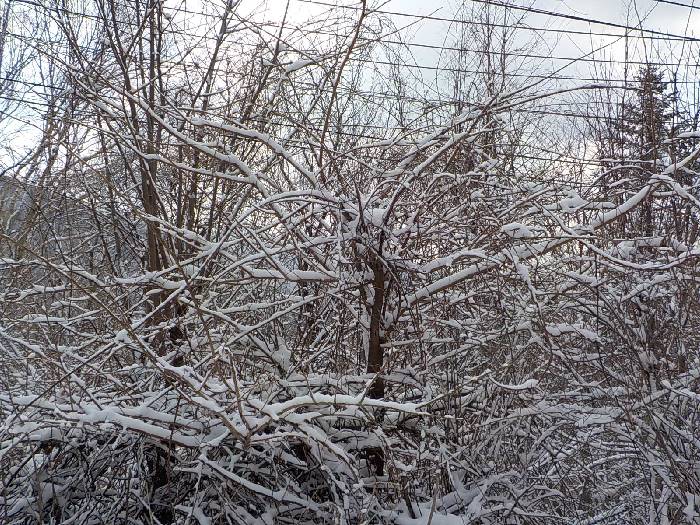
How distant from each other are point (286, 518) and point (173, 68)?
→ 271 centimetres

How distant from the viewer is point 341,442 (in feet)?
10.3

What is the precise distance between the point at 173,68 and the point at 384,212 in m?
1.89

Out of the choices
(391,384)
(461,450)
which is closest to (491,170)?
(391,384)

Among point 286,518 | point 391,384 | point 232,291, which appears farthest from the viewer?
point 232,291

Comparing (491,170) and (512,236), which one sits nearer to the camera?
(512,236)

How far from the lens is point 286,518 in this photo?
2.89 m

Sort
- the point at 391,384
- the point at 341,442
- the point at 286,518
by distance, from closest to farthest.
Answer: the point at 286,518 → the point at 341,442 → the point at 391,384

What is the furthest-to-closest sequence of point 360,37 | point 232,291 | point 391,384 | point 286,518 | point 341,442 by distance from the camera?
point 232,291
point 360,37
point 391,384
point 341,442
point 286,518

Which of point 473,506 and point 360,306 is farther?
point 360,306

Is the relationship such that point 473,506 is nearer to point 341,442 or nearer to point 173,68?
point 341,442

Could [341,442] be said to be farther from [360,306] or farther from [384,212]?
[384,212]

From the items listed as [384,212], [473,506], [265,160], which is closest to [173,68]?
[265,160]

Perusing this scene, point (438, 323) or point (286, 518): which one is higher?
point (438, 323)

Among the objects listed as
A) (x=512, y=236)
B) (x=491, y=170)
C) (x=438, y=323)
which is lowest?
(x=438, y=323)
